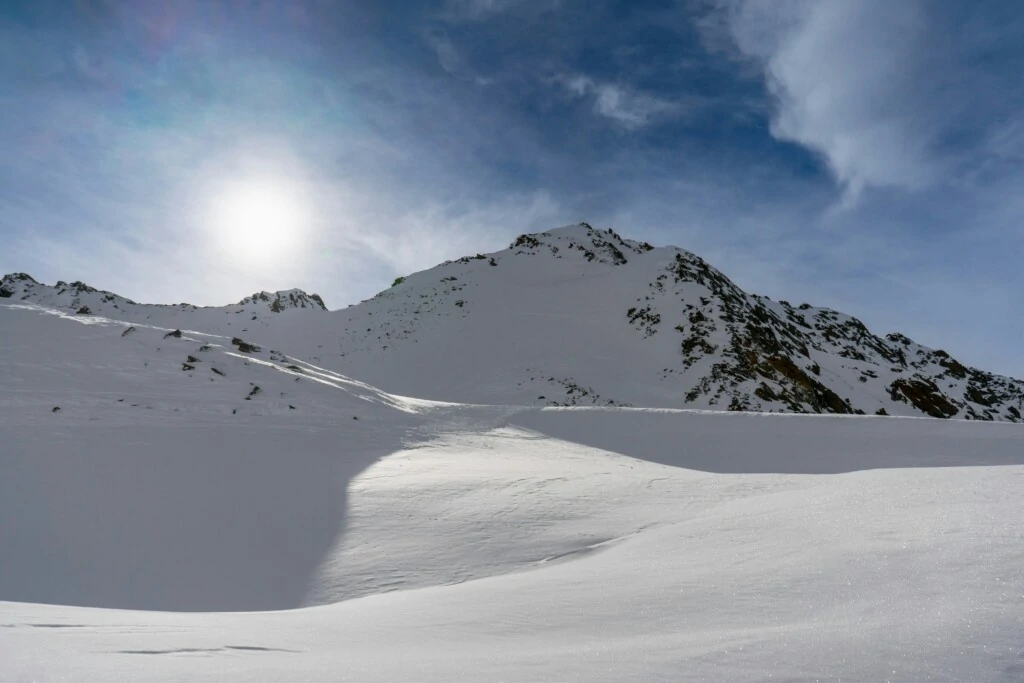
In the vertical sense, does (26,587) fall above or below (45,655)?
below

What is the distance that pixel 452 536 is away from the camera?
18.0 feet

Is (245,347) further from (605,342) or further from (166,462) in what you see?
(605,342)

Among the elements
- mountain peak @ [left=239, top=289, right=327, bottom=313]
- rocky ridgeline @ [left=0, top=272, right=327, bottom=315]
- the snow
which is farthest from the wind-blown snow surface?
mountain peak @ [left=239, top=289, right=327, bottom=313]

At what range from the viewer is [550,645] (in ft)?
7.17

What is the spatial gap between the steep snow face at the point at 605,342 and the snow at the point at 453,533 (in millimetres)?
14026

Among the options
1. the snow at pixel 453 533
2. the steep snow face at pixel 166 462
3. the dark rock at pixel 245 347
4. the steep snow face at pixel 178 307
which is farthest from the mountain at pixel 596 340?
the steep snow face at pixel 166 462

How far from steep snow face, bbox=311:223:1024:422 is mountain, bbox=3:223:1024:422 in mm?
117

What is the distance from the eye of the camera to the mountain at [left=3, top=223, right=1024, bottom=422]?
27750 millimetres

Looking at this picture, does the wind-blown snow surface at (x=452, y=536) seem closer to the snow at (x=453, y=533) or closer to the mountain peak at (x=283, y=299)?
the snow at (x=453, y=533)

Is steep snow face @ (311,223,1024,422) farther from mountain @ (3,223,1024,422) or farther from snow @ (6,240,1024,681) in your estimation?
snow @ (6,240,1024,681)

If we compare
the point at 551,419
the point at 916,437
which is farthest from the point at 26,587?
the point at 916,437

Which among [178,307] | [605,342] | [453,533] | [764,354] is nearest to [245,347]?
[453,533]

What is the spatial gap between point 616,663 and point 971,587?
1357 mm

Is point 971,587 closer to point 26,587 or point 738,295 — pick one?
point 26,587
